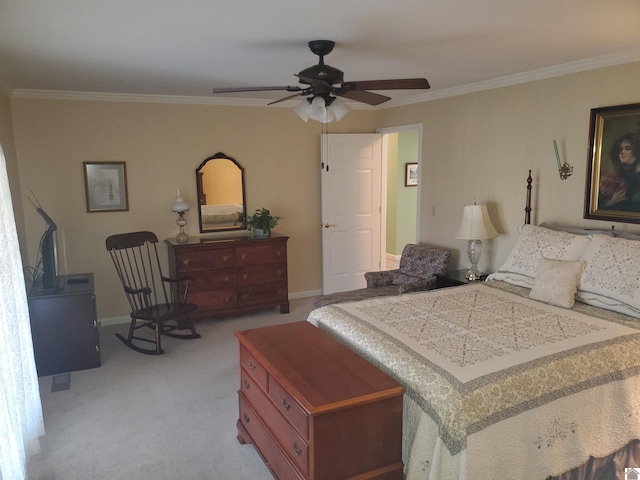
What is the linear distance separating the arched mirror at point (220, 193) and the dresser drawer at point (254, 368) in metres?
2.80

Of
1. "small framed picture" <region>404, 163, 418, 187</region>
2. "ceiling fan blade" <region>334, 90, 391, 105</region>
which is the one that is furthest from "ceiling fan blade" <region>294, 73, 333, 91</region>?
"small framed picture" <region>404, 163, 418, 187</region>

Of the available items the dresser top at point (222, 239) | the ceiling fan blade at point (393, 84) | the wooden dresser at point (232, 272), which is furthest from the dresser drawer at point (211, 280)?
the ceiling fan blade at point (393, 84)

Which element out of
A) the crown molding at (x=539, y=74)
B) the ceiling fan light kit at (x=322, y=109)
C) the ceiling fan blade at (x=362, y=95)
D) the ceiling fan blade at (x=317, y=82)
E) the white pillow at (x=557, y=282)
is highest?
the crown molding at (x=539, y=74)

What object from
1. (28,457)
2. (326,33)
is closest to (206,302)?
(28,457)

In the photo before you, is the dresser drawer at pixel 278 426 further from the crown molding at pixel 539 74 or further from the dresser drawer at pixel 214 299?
the crown molding at pixel 539 74

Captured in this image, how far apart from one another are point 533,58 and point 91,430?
400cm

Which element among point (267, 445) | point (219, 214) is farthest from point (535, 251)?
point (219, 214)

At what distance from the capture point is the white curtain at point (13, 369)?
7.23ft

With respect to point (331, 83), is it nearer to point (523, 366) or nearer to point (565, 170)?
point (523, 366)

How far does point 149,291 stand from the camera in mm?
4184

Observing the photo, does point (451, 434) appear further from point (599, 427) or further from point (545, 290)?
point (545, 290)

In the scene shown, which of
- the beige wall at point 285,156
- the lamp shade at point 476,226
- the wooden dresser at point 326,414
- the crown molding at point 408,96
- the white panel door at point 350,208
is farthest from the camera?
the white panel door at point 350,208

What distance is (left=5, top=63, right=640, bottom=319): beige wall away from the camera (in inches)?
153

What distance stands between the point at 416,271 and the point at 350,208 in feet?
4.63
